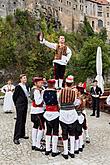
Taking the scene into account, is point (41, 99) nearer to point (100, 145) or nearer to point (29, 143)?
Answer: point (29, 143)

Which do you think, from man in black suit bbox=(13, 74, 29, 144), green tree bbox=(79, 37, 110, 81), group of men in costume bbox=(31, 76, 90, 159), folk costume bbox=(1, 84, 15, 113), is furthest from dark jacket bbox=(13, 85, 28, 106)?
green tree bbox=(79, 37, 110, 81)

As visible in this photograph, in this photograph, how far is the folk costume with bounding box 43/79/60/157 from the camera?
332 inches

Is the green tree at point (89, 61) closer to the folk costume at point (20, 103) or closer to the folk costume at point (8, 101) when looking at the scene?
the folk costume at point (8, 101)

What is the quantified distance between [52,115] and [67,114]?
0.39 m

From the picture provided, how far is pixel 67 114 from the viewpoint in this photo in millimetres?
8383

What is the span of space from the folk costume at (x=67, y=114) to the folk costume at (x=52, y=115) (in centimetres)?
17

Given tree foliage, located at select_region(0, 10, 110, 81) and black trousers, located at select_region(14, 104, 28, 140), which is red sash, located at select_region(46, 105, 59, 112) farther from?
tree foliage, located at select_region(0, 10, 110, 81)

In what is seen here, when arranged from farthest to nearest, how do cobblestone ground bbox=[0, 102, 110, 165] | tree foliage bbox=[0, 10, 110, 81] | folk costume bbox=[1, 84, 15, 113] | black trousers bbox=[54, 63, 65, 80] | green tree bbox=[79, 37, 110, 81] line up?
1. green tree bbox=[79, 37, 110, 81]
2. tree foliage bbox=[0, 10, 110, 81]
3. folk costume bbox=[1, 84, 15, 113]
4. black trousers bbox=[54, 63, 65, 80]
5. cobblestone ground bbox=[0, 102, 110, 165]

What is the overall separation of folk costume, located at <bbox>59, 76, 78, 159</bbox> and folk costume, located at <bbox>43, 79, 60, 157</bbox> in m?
0.17

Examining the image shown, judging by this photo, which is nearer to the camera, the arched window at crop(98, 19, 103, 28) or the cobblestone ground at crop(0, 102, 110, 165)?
the cobblestone ground at crop(0, 102, 110, 165)

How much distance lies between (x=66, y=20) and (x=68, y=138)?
240ft

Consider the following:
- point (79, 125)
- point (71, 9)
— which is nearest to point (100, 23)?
point (71, 9)

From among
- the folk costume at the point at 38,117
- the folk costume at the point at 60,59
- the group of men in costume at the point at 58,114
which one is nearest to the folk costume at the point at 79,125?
the group of men in costume at the point at 58,114

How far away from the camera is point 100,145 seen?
31.6 feet
